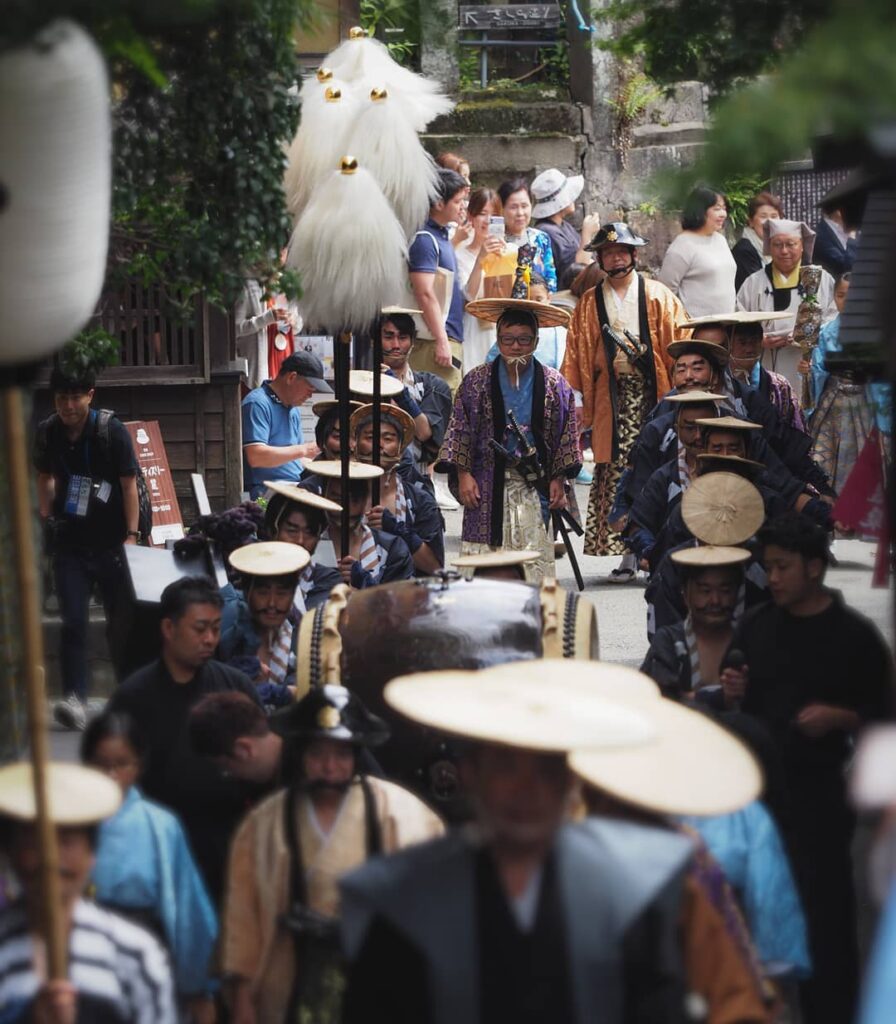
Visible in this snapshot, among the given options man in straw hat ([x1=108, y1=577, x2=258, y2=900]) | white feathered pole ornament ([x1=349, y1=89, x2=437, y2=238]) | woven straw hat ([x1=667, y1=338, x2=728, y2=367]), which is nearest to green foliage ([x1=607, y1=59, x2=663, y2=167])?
woven straw hat ([x1=667, y1=338, x2=728, y2=367])

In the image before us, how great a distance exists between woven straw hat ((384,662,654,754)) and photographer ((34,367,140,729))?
546cm

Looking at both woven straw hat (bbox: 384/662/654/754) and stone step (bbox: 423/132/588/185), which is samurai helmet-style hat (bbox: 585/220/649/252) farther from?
woven straw hat (bbox: 384/662/654/754)

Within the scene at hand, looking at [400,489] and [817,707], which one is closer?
[817,707]

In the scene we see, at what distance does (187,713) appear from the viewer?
6.29 m

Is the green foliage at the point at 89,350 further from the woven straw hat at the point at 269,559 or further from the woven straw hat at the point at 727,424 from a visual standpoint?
the woven straw hat at the point at 727,424

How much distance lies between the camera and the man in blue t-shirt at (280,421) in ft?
35.0

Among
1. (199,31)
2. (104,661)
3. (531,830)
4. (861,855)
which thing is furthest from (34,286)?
(104,661)

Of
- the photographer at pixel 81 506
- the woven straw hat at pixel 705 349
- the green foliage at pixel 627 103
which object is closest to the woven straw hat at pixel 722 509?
the woven straw hat at pixel 705 349

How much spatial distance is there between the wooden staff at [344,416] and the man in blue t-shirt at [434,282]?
4.43 m

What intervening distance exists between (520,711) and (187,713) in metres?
2.59

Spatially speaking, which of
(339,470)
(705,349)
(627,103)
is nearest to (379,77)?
(339,470)

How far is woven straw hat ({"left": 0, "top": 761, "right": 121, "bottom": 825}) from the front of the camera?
412 cm

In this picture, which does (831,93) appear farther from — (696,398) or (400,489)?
(400,489)

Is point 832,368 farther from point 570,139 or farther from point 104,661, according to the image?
point 570,139
